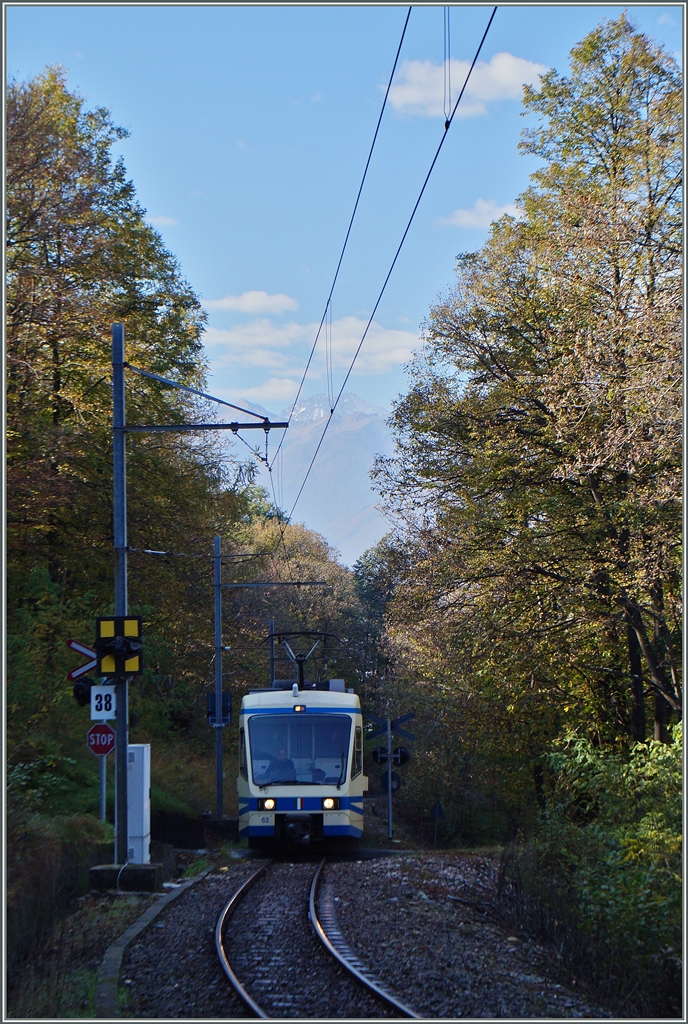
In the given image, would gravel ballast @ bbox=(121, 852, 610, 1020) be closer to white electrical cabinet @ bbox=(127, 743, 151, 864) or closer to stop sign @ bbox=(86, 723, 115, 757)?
white electrical cabinet @ bbox=(127, 743, 151, 864)

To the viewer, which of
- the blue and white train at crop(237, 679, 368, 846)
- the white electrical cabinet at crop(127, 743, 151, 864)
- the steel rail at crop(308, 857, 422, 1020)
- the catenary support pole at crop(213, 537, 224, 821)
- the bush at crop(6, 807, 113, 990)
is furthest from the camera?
the catenary support pole at crop(213, 537, 224, 821)

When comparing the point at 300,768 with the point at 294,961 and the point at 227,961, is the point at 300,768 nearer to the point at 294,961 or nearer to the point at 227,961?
the point at 294,961

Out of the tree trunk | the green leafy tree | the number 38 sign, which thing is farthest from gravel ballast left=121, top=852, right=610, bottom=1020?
the tree trunk

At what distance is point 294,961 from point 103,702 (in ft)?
17.2

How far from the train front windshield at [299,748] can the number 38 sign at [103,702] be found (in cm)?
478

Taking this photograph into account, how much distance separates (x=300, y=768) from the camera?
17.0 metres

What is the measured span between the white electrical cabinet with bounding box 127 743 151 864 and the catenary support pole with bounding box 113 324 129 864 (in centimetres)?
97

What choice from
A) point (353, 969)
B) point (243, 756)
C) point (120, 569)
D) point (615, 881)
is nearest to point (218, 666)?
point (243, 756)

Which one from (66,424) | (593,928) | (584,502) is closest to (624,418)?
(584,502)

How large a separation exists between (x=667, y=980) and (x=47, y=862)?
6597 mm

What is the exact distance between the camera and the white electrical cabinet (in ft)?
44.9

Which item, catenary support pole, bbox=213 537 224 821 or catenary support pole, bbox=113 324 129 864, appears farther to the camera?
catenary support pole, bbox=213 537 224 821

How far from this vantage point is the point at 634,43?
1652 cm

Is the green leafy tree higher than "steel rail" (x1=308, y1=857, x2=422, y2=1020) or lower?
higher
